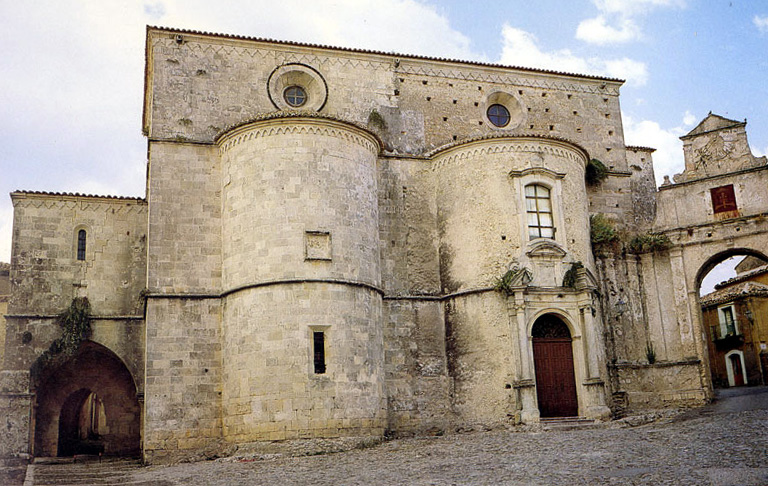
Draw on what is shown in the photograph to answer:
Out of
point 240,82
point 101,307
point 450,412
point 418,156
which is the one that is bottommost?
point 450,412

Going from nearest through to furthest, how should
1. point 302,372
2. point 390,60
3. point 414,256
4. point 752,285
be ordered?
point 302,372, point 414,256, point 390,60, point 752,285

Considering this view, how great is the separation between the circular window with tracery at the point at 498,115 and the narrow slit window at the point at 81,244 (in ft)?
42.6

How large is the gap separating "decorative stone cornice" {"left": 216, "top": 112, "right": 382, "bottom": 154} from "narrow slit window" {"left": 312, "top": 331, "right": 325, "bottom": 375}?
17.9 feet

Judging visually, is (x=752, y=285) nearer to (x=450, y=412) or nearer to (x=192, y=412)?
(x=450, y=412)

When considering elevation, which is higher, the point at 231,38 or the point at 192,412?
the point at 231,38

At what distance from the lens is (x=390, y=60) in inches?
992

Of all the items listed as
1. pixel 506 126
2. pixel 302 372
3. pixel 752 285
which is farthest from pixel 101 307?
pixel 752 285

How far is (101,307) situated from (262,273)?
18.5 feet

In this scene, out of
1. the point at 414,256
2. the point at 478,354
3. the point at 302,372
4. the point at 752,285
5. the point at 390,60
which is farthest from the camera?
the point at 752,285

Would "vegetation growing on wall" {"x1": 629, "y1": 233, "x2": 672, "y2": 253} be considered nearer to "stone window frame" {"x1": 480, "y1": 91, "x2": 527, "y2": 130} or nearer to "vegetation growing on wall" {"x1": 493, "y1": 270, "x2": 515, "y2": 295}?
"stone window frame" {"x1": 480, "y1": 91, "x2": 527, "y2": 130}

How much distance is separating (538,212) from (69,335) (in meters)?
13.5

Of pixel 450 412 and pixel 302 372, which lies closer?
pixel 302 372

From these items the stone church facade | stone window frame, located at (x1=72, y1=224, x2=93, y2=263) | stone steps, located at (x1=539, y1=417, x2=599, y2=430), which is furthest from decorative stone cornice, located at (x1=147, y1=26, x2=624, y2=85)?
stone steps, located at (x1=539, y1=417, x2=599, y2=430)

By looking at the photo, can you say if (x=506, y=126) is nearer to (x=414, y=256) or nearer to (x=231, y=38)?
(x=414, y=256)
